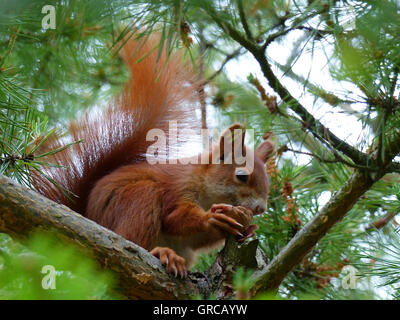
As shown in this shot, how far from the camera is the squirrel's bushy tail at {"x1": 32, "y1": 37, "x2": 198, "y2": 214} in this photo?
1946 mm

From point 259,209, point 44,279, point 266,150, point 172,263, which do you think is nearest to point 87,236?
point 172,263

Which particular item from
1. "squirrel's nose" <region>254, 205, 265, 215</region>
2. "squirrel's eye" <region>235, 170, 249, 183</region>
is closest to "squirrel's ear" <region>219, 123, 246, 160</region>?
"squirrel's eye" <region>235, 170, 249, 183</region>

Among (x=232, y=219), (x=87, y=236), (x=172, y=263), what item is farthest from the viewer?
(x=232, y=219)

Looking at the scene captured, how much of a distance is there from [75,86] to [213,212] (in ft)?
4.82

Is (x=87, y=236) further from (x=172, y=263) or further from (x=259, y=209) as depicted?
(x=259, y=209)

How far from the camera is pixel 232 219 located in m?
1.59

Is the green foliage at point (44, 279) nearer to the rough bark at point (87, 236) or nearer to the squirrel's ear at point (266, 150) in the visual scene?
the rough bark at point (87, 236)

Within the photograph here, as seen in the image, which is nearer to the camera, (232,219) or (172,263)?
(172,263)

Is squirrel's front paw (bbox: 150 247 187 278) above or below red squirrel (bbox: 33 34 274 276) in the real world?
below

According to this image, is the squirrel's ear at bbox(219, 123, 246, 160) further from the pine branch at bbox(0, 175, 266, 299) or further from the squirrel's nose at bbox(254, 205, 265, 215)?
the pine branch at bbox(0, 175, 266, 299)

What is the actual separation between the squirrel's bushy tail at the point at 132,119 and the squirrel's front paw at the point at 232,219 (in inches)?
21.1

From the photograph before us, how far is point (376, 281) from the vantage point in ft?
5.50

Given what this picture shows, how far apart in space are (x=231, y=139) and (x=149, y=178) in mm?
370
